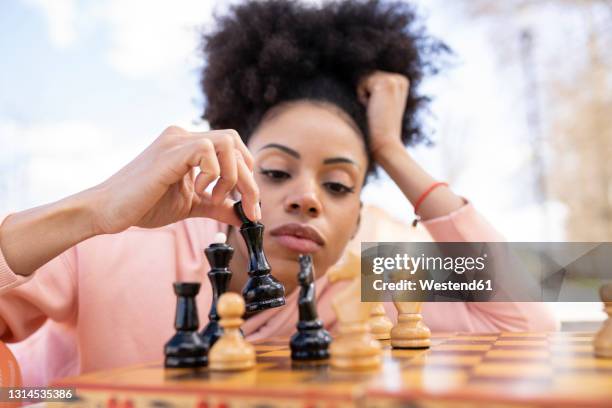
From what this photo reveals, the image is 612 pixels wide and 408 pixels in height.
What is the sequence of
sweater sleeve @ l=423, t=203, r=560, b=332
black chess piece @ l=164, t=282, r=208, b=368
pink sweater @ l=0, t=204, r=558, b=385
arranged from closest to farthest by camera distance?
black chess piece @ l=164, t=282, r=208, b=368 < pink sweater @ l=0, t=204, r=558, b=385 < sweater sleeve @ l=423, t=203, r=560, b=332

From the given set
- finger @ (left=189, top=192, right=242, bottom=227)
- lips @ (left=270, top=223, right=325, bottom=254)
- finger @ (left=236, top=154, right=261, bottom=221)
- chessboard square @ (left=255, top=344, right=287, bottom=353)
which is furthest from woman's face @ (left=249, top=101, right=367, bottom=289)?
chessboard square @ (left=255, top=344, right=287, bottom=353)

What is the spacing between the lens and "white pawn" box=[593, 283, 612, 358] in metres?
0.78

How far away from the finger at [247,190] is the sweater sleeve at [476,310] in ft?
2.62

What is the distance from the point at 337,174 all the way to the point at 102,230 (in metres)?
0.67

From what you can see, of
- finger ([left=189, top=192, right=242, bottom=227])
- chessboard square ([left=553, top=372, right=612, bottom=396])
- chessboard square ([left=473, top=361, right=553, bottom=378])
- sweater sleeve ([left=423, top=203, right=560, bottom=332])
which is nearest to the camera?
chessboard square ([left=553, top=372, right=612, bottom=396])

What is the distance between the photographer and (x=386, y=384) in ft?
1.91

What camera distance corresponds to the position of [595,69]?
18.7ft

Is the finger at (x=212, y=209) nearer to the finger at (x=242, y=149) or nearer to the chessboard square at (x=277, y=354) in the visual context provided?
the finger at (x=242, y=149)

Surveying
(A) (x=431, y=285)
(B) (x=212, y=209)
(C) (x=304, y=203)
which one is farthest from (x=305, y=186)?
(A) (x=431, y=285)

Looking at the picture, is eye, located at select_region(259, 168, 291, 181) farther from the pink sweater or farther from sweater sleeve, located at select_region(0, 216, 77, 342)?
sweater sleeve, located at select_region(0, 216, 77, 342)

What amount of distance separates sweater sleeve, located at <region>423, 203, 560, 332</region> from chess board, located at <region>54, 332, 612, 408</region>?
0.85m

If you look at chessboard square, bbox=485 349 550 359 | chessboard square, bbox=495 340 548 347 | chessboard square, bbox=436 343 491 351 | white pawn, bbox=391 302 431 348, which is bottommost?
chessboard square, bbox=485 349 550 359

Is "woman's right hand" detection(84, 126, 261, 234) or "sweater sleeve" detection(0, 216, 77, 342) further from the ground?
"woman's right hand" detection(84, 126, 261, 234)

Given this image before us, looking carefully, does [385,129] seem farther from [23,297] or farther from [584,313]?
[584,313]
